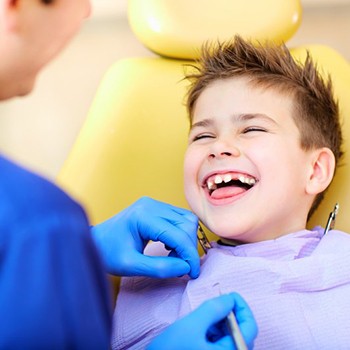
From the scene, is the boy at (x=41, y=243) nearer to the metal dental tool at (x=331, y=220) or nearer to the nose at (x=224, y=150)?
the nose at (x=224, y=150)

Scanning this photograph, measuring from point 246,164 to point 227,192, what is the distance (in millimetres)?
65

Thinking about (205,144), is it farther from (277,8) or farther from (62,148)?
(62,148)

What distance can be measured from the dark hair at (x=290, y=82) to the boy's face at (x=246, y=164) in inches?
0.9

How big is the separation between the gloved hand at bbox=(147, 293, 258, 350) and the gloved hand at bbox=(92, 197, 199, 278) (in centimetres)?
19

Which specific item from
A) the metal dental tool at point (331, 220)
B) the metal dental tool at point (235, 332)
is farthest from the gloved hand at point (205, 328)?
the metal dental tool at point (331, 220)

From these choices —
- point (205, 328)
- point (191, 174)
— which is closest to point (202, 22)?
point (191, 174)

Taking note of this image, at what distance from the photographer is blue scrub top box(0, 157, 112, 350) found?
1.97ft

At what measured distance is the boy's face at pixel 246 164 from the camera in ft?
4.27

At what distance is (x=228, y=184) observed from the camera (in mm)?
1354

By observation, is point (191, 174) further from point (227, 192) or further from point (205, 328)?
point (205, 328)

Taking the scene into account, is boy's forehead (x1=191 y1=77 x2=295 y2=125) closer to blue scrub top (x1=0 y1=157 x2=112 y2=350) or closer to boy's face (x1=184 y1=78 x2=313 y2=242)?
boy's face (x1=184 y1=78 x2=313 y2=242)

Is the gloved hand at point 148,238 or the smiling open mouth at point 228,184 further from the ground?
the smiling open mouth at point 228,184

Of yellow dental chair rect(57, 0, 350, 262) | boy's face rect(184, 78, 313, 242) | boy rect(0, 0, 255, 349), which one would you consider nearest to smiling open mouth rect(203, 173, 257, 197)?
boy's face rect(184, 78, 313, 242)

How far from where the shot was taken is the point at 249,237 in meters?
1.34
